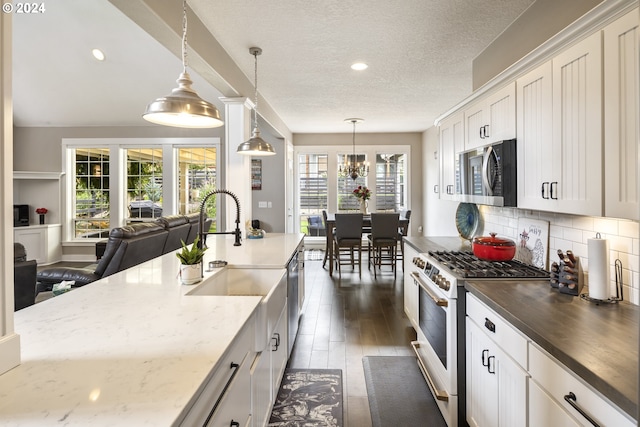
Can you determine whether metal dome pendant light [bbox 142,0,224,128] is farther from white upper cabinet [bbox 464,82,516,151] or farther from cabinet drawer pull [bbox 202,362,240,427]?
white upper cabinet [bbox 464,82,516,151]

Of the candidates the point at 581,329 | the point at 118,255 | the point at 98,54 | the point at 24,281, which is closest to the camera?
the point at 581,329

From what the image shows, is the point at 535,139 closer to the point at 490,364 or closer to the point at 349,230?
the point at 490,364

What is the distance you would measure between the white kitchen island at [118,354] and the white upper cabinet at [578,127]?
1.48 meters

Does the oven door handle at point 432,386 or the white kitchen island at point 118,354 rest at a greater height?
the white kitchen island at point 118,354

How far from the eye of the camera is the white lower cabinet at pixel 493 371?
4.38 ft

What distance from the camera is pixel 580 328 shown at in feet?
4.06

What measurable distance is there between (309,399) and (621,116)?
2.22 metres

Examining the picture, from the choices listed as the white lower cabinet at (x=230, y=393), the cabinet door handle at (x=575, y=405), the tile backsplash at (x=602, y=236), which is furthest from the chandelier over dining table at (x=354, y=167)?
the cabinet door handle at (x=575, y=405)

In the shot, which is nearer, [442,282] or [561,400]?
[561,400]

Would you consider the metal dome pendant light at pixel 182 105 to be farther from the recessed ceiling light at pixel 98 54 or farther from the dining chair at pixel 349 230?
the recessed ceiling light at pixel 98 54

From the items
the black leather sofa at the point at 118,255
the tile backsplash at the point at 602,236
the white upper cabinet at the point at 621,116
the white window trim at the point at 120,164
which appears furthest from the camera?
the white window trim at the point at 120,164

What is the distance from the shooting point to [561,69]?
1.59 metres

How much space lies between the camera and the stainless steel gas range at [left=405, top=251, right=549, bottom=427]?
6.20 feet

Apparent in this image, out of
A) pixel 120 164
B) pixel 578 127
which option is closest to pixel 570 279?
pixel 578 127
